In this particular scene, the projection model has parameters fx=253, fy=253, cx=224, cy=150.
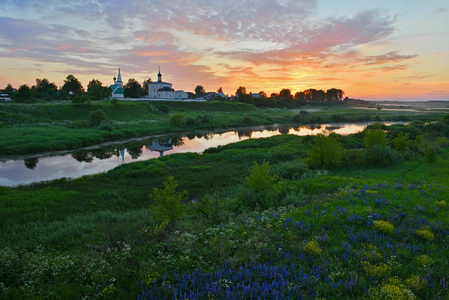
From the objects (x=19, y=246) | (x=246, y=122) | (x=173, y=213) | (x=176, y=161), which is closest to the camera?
(x=19, y=246)

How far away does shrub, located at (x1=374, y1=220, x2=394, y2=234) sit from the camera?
6.66m

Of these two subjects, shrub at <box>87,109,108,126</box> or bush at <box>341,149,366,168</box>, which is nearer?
bush at <box>341,149,366,168</box>

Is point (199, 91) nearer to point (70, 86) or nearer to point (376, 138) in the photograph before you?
point (70, 86)

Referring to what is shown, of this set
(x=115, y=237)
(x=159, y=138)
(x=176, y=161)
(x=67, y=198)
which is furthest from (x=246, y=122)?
(x=115, y=237)

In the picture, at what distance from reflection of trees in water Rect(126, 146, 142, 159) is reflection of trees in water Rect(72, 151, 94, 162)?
5132 mm

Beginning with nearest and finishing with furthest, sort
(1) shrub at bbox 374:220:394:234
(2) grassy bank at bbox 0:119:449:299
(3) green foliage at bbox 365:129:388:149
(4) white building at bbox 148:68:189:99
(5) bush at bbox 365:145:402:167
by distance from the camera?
(2) grassy bank at bbox 0:119:449:299, (1) shrub at bbox 374:220:394:234, (5) bush at bbox 365:145:402:167, (3) green foliage at bbox 365:129:388:149, (4) white building at bbox 148:68:189:99

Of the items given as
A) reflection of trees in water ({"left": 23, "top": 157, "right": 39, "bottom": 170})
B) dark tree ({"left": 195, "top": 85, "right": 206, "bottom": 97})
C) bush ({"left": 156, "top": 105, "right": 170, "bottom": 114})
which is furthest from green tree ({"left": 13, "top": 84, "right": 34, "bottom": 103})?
dark tree ({"left": 195, "top": 85, "right": 206, "bottom": 97})

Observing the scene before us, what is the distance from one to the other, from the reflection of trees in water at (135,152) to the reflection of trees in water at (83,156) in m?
5.13

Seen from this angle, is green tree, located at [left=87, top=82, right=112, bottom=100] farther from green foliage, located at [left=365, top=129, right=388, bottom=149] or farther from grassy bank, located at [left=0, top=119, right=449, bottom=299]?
green foliage, located at [left=365, top=129, right=388, bottom=149]

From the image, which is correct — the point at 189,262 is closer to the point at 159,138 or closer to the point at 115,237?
the point at 115,237

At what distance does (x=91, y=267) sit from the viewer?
5801mm

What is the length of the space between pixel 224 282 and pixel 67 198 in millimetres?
13365

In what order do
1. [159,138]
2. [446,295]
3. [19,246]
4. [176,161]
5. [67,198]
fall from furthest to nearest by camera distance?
1. [159,138]
2. [176,161]
3. [67,198]
4. [19,246]
5. [446,295]

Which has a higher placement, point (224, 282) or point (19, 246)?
point (224, 282)
